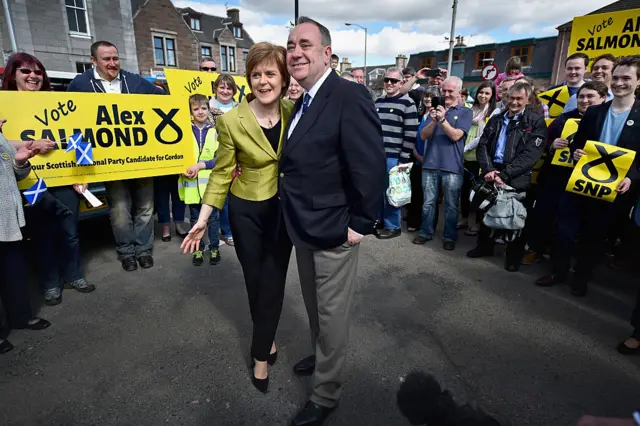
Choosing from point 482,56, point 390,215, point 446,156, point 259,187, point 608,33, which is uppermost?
point 482,56

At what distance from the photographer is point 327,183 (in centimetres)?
204

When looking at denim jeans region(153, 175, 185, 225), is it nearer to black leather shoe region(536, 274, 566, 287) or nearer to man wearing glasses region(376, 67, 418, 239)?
man wearing glasses region(376, 67, 418, 239)

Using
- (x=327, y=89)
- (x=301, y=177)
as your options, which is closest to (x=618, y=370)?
(x=301, y=177)

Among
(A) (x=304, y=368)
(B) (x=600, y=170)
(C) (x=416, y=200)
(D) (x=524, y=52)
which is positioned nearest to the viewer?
(A) (x=304, y=368)

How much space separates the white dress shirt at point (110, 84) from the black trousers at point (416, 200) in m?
4.19

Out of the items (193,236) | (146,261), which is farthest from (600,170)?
(146,261)

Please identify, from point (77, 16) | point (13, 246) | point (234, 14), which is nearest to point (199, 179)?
point (13, 246)

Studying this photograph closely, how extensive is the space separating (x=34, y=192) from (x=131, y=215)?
1440 millimetres

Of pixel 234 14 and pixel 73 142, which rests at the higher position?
pixel 234 14

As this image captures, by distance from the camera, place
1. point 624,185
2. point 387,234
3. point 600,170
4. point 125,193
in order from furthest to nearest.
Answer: point 387,234 < point 125,193 < point 600,170 < point 624,185

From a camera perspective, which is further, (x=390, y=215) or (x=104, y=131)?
(x=390, y=215)

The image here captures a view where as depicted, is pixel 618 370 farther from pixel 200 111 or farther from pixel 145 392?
pixel 200 111

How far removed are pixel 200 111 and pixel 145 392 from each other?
10.9 ft

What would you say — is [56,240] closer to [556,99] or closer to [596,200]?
[596,200]
